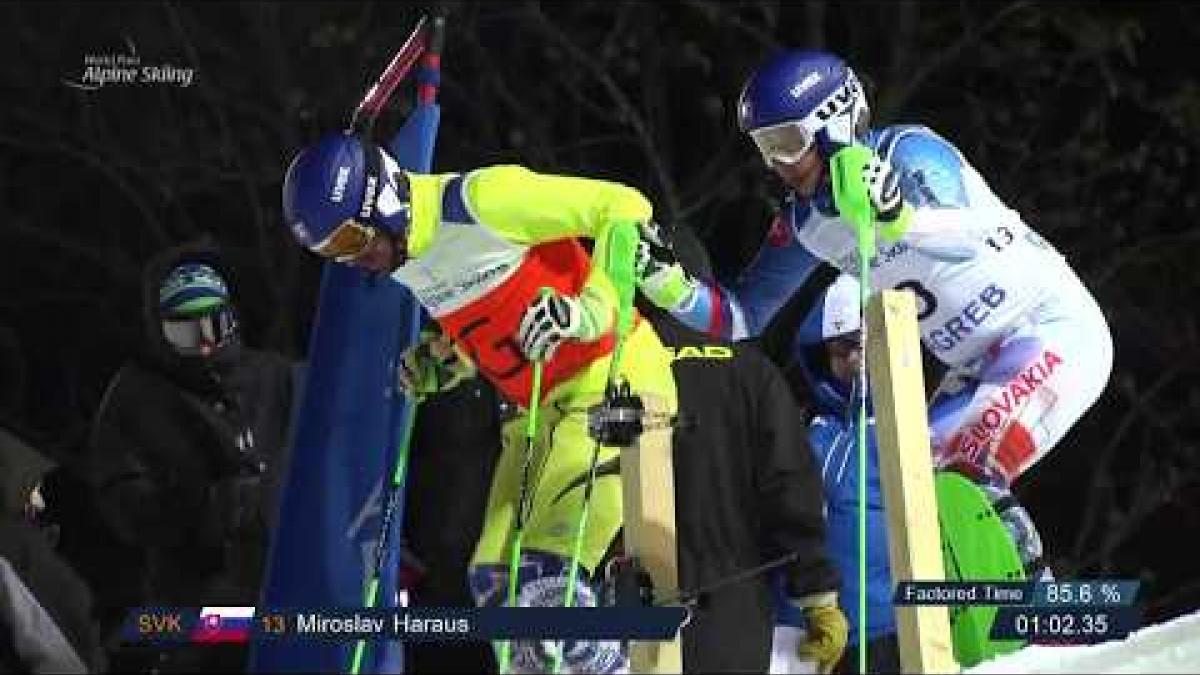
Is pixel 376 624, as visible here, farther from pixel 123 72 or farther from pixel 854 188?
pixel 123 72

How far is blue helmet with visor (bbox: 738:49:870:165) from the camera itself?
4609 mm

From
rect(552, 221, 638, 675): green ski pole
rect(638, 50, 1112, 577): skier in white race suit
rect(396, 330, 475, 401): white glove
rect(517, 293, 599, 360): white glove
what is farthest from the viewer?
rect(396, 330, 475, 401): white glove

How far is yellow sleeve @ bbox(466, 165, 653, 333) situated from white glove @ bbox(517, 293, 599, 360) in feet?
0.38

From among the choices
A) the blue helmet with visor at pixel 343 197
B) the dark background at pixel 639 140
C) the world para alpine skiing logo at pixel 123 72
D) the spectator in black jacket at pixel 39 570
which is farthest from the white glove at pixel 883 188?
the world para alpine skiing logo at pixel 123 72

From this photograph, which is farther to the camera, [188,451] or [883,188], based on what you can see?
[188,451]

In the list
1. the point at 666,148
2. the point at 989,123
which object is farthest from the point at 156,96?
the point at 989,123

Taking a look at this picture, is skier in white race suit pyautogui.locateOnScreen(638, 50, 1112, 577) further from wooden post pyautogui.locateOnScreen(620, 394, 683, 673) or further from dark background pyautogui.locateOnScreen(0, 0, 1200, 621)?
dark background pyautogui.locateOnScreen(0, 0, 1200, 621)

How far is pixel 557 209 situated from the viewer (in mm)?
4484

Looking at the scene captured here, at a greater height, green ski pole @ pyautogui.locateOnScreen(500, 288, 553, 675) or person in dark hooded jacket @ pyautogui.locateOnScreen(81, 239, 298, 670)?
person in dark hooded jacket @ pyautogui.locateOnScreen(81, 239, 298, 670)

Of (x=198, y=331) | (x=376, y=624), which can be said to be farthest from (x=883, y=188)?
(x=198, y=331)

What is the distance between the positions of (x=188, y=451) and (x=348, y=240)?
0.95 meters

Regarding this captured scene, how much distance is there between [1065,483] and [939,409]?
2.99 metres

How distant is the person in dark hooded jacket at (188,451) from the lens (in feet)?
16.7

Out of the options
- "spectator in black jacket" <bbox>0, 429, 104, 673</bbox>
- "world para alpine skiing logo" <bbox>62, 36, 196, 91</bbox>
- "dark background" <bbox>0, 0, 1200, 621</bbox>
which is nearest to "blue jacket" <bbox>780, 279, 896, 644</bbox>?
"spectator in black jacket" <bbox>0, 429, 104, 673</bbox>
